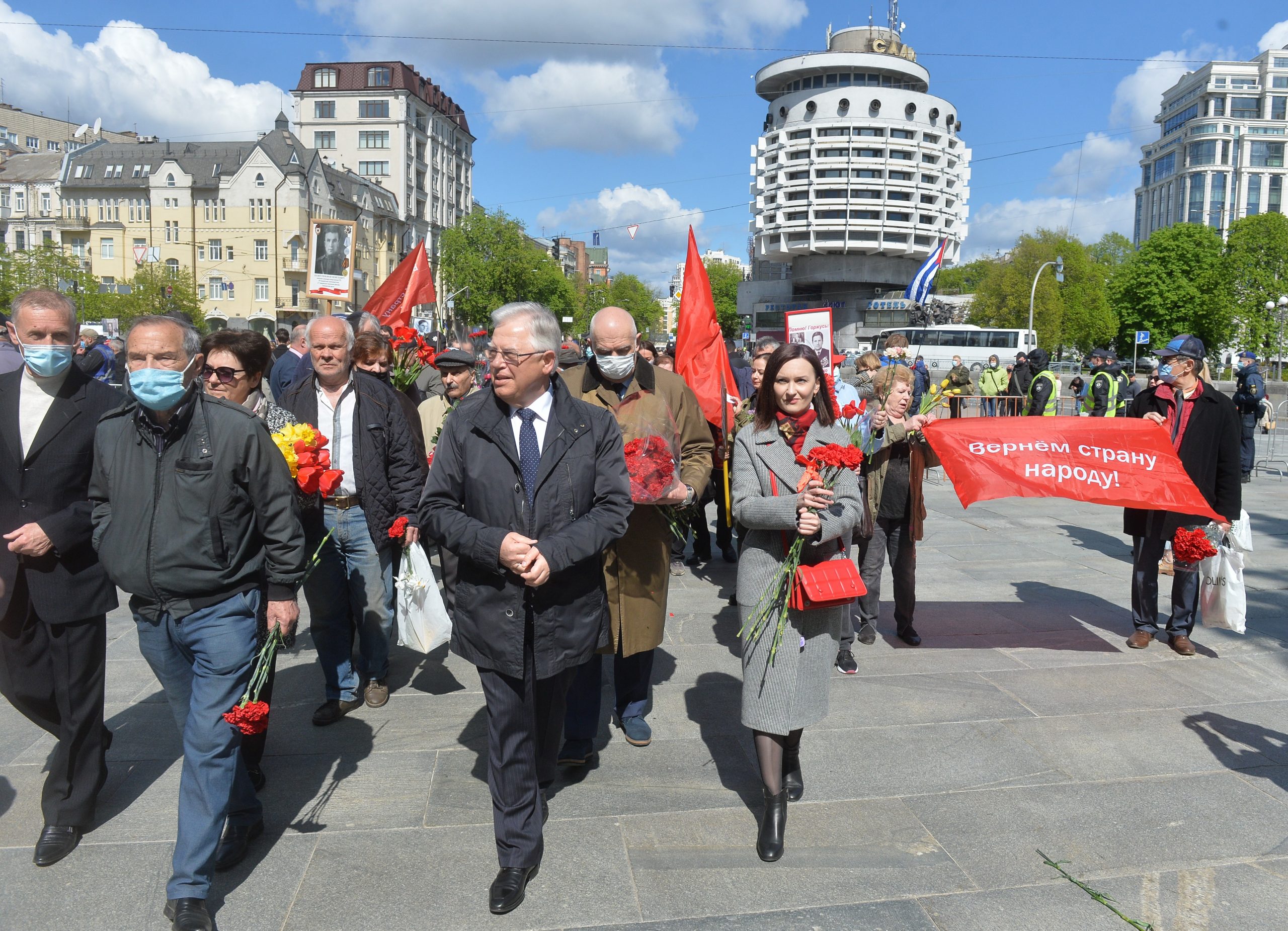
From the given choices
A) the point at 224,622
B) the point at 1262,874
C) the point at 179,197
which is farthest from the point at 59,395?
the point at 179,197

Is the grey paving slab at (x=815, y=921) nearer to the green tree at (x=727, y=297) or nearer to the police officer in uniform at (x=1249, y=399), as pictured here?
the police officer in uniform at (x=1249, y=399)

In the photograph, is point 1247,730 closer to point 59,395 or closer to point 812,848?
point 812,848

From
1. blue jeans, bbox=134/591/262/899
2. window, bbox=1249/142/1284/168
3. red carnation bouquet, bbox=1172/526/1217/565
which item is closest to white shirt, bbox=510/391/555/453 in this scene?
blue jeans, bbox=134/591/262/899

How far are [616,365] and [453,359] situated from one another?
237 cm

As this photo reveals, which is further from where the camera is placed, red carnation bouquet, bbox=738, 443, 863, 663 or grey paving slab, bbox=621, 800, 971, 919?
red carnation bouquet, bbox=738, 443, 863, 663

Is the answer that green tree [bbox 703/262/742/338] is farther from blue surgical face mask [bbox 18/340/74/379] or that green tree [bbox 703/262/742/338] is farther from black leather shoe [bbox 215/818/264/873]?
black leather shoe [bbox 215/818/264/873]

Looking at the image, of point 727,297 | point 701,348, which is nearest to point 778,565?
point 701,348

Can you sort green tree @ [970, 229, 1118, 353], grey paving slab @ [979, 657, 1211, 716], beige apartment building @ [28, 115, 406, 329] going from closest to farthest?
grey paving slab @ [979, 657, 1211, 716] < green tree @ [970, 229, 1118, 353] < beige apartment building @ [28, 115, 406, 329]

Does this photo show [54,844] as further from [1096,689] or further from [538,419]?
[1096,689]

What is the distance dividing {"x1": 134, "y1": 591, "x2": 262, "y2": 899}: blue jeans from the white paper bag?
5682mm

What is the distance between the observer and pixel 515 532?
127 inches

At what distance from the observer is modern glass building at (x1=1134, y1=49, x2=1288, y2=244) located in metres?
117

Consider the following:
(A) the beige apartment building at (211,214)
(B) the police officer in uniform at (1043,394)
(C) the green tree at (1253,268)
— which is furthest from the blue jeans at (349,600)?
(A) the beige apartment building at (211,214)

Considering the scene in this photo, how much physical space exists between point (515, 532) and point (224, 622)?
41.9 inches
